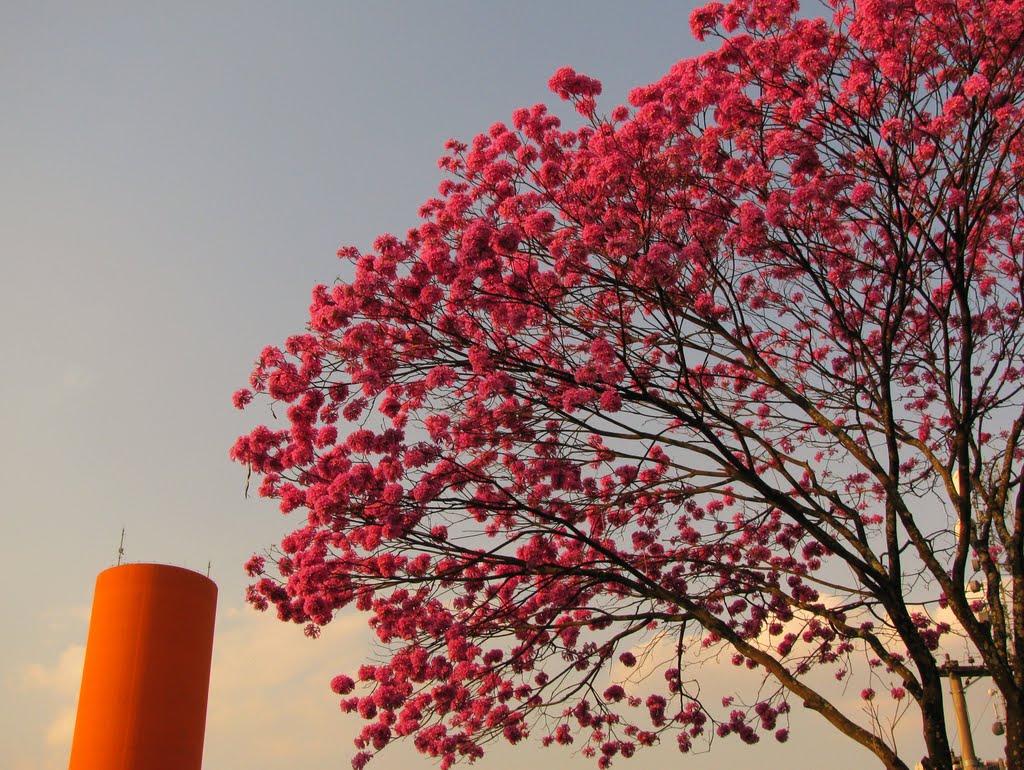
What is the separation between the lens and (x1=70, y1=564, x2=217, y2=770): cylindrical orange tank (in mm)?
17828

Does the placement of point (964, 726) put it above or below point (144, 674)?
below

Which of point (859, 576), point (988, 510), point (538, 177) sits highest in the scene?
point (538, 177)

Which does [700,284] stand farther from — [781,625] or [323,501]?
[781,625]

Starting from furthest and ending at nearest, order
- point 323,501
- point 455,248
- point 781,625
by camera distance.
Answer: point 781,625
point 455,248
point 323,501

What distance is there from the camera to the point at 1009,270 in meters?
9.74

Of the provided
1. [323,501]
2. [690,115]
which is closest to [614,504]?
[323,501]

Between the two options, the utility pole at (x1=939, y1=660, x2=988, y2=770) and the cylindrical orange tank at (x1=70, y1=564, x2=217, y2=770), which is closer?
the utility pole at (x1=939, y1=660, x2=988, y2=770)

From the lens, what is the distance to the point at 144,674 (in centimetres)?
1827

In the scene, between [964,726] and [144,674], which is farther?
[144,674]

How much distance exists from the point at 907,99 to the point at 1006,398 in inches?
117

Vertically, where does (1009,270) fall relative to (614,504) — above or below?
above

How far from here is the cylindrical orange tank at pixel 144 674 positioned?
17.8 m

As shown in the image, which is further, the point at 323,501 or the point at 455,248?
the point at 455,248

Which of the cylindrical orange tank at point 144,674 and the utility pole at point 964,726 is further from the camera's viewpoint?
the cylindrical orange tank at point 144,674
